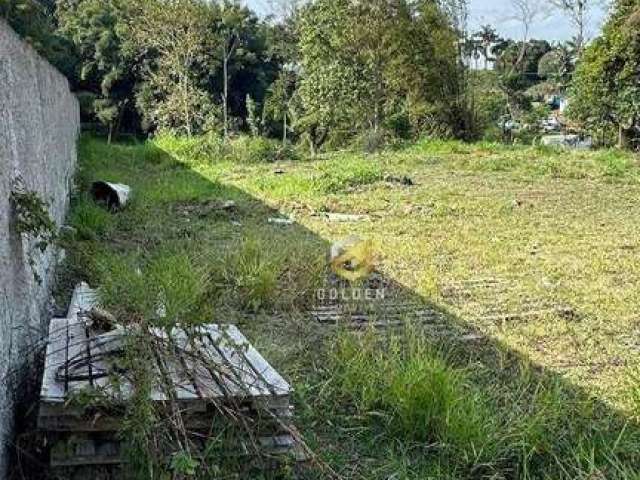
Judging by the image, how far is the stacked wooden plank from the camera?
192 centimetres

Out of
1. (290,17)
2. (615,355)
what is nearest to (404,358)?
(615,355)

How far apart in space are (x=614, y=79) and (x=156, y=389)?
13622 millimetres

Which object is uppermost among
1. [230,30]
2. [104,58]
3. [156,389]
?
[230,30]

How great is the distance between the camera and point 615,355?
10.8 feet

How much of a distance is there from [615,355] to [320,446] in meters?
1.67

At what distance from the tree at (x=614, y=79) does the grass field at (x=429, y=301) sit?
516 cm

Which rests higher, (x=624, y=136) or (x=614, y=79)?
(x=614, y=79)

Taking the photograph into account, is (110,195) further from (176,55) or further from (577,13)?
(577,13)

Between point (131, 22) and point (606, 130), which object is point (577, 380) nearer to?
point (606, 130)

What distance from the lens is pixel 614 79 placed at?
13.6 metres

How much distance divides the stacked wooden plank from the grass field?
20cm

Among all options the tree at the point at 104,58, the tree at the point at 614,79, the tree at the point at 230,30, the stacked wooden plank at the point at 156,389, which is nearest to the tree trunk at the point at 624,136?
the tree at the point at 614,79

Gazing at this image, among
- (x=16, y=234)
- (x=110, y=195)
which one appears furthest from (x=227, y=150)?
(x=16, y=234)

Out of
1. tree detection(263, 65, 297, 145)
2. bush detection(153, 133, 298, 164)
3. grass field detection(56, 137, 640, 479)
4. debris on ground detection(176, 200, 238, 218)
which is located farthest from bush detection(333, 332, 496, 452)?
tree detection(263, 65, 297, 145)
